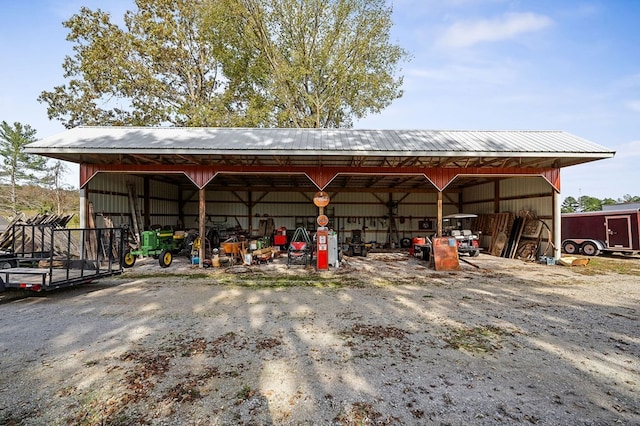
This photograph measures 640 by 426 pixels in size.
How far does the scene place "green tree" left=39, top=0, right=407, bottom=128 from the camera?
17.8 metres

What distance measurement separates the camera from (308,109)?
21016 mm

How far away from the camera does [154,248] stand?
993 centimetres

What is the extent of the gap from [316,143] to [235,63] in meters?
14.0

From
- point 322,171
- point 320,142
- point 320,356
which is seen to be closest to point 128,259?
point 322,171

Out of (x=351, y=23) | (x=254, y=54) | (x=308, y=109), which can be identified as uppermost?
(x=351, y=23)

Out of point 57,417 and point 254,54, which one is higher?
point 254,54

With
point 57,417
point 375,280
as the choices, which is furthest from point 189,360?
point 375,280

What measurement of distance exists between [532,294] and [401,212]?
34.5 feet

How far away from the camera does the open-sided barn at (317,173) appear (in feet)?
28.9

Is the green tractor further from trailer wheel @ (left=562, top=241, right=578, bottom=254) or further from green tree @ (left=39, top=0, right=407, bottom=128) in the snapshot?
trailer wheel @ (left=562, top=241, right=578, bottom=254)

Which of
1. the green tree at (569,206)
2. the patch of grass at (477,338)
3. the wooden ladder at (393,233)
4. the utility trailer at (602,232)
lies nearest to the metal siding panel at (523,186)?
the utility trailer at (602,232)

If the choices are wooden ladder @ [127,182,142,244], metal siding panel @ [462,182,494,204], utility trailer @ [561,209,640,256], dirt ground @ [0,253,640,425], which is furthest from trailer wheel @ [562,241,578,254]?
wooden ladder @ [127,182,142,244]

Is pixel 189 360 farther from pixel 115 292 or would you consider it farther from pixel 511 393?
pixel 115 292

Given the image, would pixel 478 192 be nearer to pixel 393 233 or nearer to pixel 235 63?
pixel 393 233
